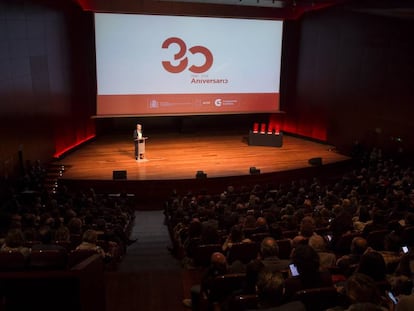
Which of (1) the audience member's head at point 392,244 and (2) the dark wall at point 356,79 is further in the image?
(2) the dark wall at point 356,79

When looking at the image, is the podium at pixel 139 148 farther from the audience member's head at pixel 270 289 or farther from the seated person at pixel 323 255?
the audience member's head at pixel 270 289

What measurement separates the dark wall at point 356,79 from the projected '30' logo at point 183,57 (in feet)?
12.0

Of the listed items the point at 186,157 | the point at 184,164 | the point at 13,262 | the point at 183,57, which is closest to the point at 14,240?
the point at 13,262

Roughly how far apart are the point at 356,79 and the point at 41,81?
28.8ft

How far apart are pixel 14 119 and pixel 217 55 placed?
7133 millimetres

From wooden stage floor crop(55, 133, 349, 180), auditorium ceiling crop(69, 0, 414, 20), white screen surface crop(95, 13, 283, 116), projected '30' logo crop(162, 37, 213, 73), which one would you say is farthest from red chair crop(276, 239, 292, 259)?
projected '30' logo crop(162, 37, 213, 73)

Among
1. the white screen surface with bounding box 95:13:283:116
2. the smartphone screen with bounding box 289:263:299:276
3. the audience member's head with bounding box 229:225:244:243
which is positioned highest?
the white screen surface with bounding box 95:13:283:116

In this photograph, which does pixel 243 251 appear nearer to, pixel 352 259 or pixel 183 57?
pixel 352 259

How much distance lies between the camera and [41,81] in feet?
34.4

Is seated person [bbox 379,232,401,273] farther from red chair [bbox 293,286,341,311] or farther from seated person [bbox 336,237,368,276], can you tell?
red chair [bbox 293,286,341,311]

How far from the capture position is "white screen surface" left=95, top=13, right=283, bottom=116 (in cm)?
1324

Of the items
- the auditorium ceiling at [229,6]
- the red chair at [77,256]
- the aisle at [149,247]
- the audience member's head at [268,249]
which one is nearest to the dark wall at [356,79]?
the auditorium ceiling at [229,6]

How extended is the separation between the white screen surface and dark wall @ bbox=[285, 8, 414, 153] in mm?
1268

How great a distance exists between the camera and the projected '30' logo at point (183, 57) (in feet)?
44.7
